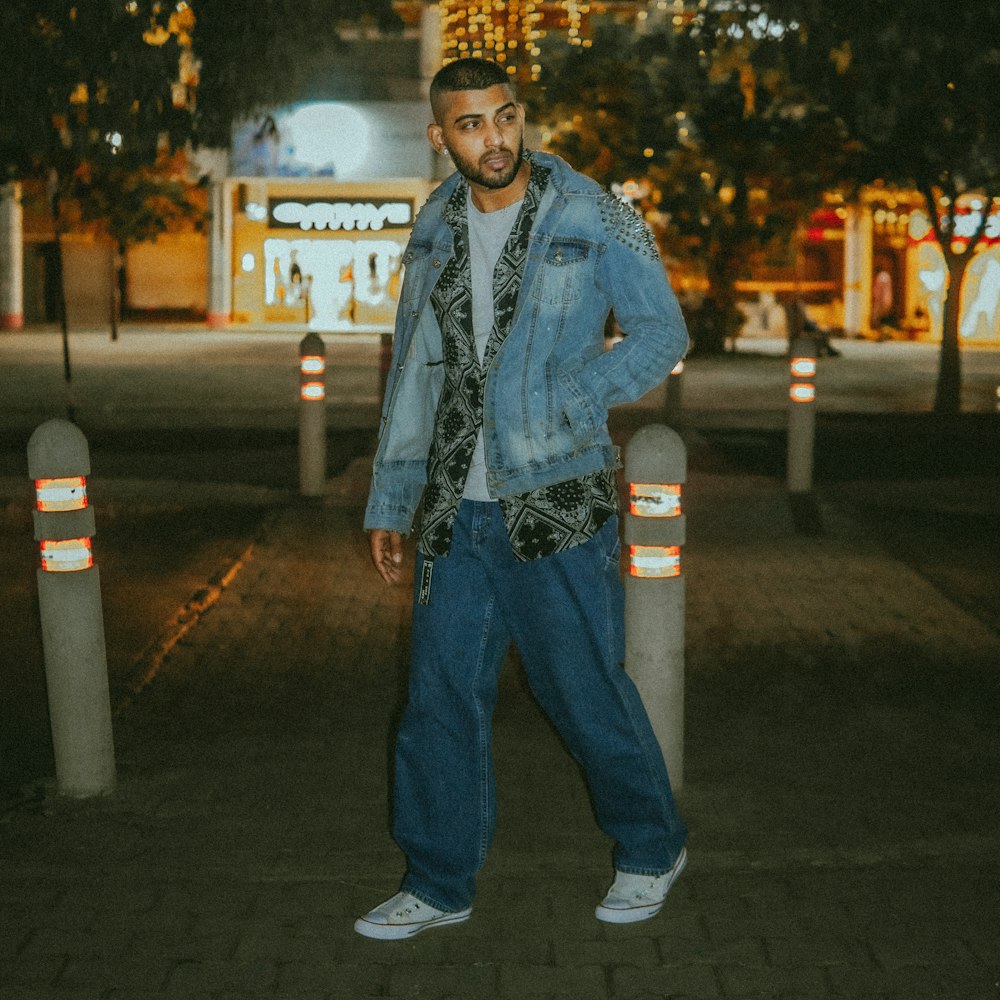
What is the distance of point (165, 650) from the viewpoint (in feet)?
25.8

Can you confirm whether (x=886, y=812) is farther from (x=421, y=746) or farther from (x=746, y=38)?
(x=746, y=38)

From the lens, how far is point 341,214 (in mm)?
44250

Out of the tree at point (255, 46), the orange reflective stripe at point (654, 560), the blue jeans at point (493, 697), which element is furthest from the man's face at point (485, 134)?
the tree at point (255, 46)

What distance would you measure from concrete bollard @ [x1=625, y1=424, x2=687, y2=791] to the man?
86cm

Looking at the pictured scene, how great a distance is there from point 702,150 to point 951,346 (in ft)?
35.7

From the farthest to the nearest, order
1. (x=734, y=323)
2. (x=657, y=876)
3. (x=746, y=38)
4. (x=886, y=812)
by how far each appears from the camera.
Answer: (x=734, y=323), (x=746, y=38), (x=886, y=812), (x=657, y=876)

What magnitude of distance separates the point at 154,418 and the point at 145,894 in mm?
15281

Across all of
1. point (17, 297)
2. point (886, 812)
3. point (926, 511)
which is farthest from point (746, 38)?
point (17, 297)

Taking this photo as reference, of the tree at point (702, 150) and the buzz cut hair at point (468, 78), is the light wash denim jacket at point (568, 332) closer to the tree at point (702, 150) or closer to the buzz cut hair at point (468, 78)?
the buzz cut hair at point (468, 78)

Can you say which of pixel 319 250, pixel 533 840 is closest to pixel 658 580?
pixel 533 840

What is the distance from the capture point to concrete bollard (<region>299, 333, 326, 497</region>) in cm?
1249

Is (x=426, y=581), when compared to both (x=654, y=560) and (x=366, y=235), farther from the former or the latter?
(x=366, y=235)

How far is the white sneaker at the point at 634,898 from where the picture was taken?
4438 millimetres

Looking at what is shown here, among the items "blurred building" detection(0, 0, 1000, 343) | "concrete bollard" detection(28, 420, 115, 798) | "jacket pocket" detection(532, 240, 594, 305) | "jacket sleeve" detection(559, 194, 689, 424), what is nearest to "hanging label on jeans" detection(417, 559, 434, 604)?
"jacket sleeve" detection(559, 194, 689, 424)
